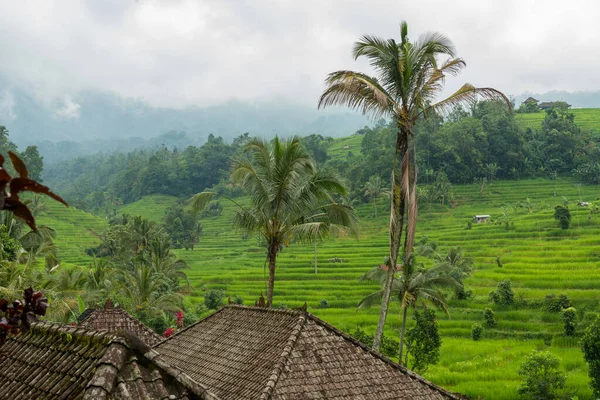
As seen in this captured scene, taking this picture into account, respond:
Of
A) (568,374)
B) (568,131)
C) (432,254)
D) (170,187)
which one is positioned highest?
(568,131)

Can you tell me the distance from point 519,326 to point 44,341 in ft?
80.5

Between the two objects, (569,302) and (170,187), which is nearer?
(569,302)

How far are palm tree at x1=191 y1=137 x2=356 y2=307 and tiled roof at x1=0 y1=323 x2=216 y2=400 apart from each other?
346 inches

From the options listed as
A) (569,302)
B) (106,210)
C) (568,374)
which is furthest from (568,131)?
(106,210)

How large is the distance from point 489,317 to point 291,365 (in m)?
19.4

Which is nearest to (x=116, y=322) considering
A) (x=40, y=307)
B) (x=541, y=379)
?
(x=541, y=379)

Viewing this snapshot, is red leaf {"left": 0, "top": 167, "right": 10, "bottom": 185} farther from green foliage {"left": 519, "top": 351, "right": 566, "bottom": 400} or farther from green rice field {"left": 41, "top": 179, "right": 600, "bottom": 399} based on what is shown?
green foliage {"left": 519, "top": 351, "right": 566, "bottom": 400}

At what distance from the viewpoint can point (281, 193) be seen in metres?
13.1

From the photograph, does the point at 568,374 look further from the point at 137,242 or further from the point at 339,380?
the point at 137,242

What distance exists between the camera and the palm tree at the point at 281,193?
13102 millimetres

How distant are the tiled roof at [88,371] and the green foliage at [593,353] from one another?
54.9 feet

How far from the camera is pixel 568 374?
1903cm

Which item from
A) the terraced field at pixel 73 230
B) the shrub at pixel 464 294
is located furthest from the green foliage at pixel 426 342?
the terraced field at pixel 73 230

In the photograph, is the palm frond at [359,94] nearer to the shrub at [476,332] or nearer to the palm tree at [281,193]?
the palm tree at [281,193]
